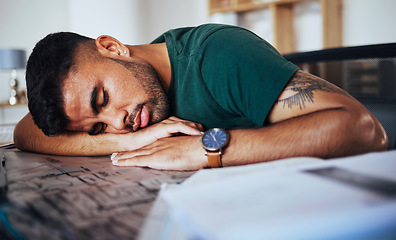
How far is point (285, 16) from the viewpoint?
3484mm

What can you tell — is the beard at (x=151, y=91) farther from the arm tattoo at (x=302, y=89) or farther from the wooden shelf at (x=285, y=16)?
the wooden shelf at (x=285, y=16)

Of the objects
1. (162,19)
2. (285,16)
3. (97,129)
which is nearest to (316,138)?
(97,129)

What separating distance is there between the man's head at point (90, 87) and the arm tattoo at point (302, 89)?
1.50 feet

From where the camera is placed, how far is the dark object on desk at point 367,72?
118 centimetres

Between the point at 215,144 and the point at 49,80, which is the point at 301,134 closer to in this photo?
the point at 215,144

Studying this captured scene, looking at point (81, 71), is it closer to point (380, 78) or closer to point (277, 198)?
point (277, 198)

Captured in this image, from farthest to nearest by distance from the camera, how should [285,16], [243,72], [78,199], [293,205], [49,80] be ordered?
[285,16]
[49,80]
[243,72]
[78,199]
[293,205]

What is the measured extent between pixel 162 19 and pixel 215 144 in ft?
15.0

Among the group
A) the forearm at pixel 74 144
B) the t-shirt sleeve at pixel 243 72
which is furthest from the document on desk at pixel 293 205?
the forearm at pixel 74 144

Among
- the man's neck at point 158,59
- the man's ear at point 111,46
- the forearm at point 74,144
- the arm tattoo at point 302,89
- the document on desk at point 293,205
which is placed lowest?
the forearm at point 74,144

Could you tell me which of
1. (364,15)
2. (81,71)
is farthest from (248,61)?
(364,15)

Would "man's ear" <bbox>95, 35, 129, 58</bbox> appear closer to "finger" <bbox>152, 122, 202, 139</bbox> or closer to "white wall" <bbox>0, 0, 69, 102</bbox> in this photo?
"finger" <bbox>152, 122, 202, 139</bbox>

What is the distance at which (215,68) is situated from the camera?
0.95 metres

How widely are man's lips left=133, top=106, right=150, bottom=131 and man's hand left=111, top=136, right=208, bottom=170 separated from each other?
0.15 meters
